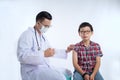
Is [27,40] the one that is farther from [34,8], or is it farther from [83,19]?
[83,19]

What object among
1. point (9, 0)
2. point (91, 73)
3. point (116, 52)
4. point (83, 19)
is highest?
point (9, 0)

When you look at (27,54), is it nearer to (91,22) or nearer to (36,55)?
(36,55)

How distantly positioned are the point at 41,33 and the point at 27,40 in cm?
23

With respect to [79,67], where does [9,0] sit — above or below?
above

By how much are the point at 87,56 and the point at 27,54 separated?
0.71m

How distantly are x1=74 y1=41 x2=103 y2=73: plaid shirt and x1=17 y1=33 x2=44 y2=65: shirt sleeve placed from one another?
554mm

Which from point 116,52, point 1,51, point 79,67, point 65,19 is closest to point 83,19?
point 65,19

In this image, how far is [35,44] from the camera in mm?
1821

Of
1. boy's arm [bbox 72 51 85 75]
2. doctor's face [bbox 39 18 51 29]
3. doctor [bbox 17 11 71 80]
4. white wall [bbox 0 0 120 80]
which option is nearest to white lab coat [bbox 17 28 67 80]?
doctor [bbox 17 11 71 80]

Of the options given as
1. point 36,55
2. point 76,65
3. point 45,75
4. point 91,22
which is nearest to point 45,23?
point 36,55

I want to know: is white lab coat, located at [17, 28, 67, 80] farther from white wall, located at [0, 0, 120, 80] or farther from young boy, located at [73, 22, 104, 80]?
white wall, located at [0, 0, 120, 80]

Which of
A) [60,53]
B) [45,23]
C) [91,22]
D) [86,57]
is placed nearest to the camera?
[45,23]

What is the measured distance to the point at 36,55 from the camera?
66.0 inches

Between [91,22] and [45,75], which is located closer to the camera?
[45,75]
